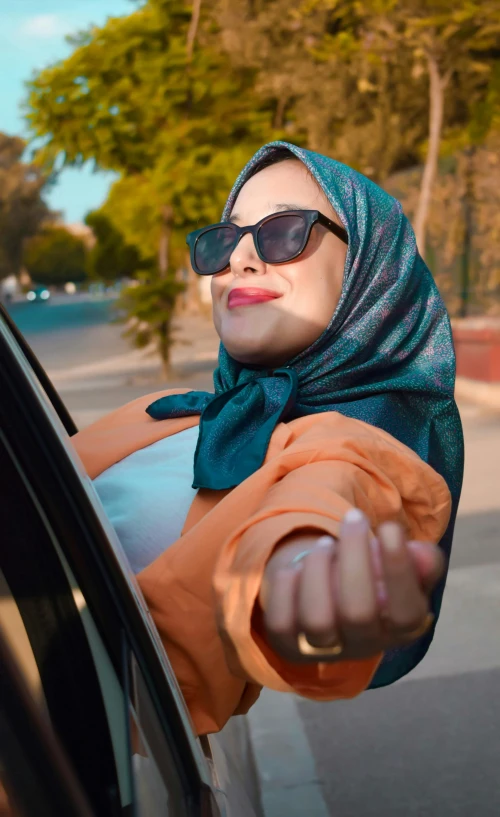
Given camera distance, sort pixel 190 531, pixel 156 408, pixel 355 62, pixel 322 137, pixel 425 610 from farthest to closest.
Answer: pixel 322 137 → pixel 355 62 → pixel 156 408 → pixel 190 531 → pixel 425 610

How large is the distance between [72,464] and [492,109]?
14732mm

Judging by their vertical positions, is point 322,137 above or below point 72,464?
below

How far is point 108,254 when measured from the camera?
54.9 meters

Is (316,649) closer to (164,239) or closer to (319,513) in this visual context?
(319,513)

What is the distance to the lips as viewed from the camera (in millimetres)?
1751

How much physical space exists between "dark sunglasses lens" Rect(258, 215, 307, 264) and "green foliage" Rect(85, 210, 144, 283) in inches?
1843

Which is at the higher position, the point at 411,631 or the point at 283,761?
the point at 411,631

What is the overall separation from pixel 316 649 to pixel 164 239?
47.3 ft

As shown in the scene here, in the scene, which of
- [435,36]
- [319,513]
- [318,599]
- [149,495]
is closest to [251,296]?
[149,495]

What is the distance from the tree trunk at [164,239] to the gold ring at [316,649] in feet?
43.5

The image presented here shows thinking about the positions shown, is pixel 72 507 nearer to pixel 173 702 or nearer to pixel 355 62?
pixel 173 702

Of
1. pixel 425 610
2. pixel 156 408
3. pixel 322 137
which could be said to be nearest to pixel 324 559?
pixel 425 610

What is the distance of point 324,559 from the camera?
948 millimetres

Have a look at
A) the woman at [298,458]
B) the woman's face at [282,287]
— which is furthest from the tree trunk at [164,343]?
the woman's face at [282,287]
